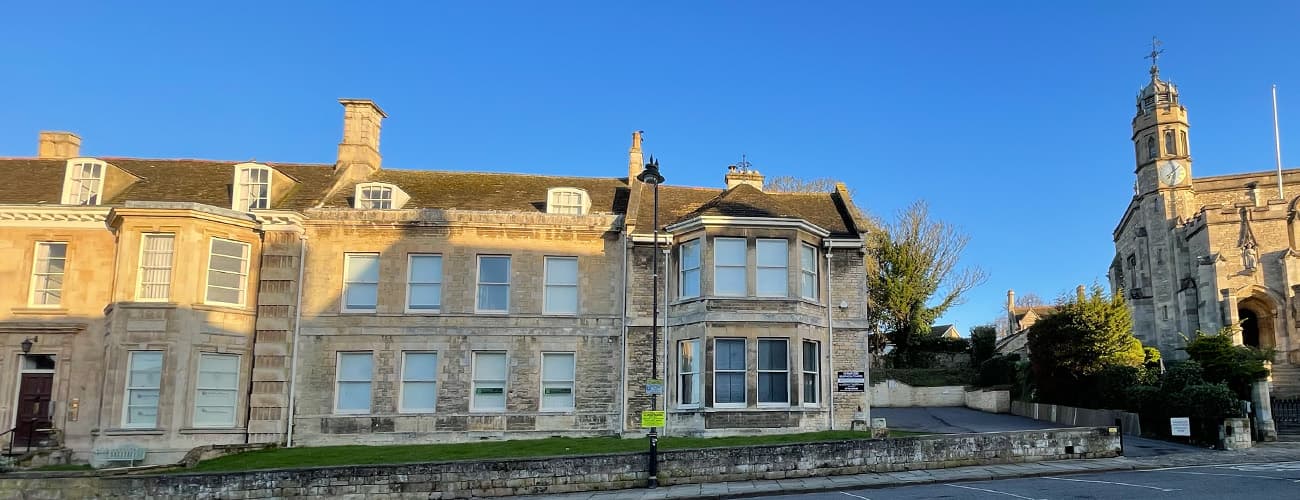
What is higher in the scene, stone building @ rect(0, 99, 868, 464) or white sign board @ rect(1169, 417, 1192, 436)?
stone building @ rect(0, 99, 868, 464)

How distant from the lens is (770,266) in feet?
81.4

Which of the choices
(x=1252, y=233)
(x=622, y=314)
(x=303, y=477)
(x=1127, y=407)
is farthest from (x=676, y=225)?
(x=1252, y=233)

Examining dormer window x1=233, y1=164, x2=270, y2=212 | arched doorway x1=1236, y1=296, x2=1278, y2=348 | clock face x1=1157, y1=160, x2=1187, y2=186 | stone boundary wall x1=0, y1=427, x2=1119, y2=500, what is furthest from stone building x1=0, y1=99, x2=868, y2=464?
clock face x1=1157, y1=160, x2=1187, y2=186

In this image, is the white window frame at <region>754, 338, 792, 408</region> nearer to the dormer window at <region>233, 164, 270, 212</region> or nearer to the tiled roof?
the tiled roof

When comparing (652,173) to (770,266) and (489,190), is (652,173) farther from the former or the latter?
(489,190)

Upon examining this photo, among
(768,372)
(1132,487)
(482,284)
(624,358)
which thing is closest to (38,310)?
(482,284)

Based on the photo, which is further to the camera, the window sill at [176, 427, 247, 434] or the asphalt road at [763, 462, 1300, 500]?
the window sill at [176, 427, 247, 434]

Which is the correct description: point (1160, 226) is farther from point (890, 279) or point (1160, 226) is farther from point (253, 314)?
point (253, 314)

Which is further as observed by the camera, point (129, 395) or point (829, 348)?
point (829, 348)

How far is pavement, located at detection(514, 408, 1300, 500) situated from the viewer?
14914 millimetres

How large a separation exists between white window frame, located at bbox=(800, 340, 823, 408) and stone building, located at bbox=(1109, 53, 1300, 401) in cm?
2572

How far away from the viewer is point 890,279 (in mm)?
44312

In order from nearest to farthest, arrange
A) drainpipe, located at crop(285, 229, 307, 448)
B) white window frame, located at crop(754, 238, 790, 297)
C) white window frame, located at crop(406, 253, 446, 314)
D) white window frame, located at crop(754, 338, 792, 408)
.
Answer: white window frame, located at crop(754, 338, 792, 408), drainpipe, located at crop(285, 229, 307, 448), white window frame, located at crop(754, 238, 790, 297), white window frame, located at crop(406, 253, 446, 314)

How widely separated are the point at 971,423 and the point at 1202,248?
25726 mm
